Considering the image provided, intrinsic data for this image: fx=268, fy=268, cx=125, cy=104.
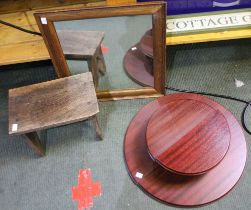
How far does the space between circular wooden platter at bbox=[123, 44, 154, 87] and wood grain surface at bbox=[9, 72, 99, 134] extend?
350 mm

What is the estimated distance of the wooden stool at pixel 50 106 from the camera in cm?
139

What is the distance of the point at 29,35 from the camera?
1.77 meters

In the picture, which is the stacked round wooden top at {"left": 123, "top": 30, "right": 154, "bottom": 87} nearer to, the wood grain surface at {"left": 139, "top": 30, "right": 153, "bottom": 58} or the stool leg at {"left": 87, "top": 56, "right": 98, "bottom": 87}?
the wood grain surface at {"left": 139, "top": 30, "right": 153, "bottom": 58}

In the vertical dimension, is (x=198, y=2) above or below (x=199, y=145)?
above

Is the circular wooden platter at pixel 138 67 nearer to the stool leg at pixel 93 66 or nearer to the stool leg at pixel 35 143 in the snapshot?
the stool leg at pixel 93 66

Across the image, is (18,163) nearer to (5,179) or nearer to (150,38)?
(5,179)

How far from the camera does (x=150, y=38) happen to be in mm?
1549

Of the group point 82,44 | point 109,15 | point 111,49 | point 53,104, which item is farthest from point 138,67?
point 53,104

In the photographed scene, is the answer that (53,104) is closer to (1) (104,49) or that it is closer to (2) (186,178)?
(1) (104,49)

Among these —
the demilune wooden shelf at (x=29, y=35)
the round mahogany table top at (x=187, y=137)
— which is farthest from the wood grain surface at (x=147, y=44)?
the round mahogany table top at (x=187, y=137)

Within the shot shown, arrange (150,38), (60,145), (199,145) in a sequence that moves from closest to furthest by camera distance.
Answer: (199,145)
(150,38)
(60,145)

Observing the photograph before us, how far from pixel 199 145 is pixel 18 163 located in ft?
3.51

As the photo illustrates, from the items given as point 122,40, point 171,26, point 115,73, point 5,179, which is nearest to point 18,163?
point 5,179

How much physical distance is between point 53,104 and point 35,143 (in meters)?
0.26
